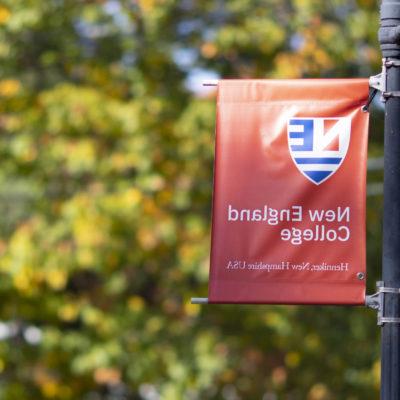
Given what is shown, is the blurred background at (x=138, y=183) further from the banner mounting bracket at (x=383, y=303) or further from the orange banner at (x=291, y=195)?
the banner mounting bracket at (x=383, y=303)

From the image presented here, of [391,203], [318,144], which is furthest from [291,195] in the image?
[391,203]

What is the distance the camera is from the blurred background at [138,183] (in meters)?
15.2

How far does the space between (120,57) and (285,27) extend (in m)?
2.25

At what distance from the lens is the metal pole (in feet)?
22.2

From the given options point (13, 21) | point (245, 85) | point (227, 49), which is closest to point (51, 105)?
point (13, 21)

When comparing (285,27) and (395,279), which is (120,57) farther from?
(395,279)

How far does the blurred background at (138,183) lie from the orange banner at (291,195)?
25.3 feet

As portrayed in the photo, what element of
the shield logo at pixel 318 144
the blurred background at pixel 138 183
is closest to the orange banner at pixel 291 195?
the shield logo at pixel 318 144

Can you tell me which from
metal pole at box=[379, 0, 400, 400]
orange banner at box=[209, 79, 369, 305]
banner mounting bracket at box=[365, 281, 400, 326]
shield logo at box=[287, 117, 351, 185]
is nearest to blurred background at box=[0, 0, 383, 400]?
orange banner at box=[209, 79, 369, 305]

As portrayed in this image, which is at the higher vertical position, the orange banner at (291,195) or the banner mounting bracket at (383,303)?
the orange banner at (291,195)

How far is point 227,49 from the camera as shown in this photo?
15.7m

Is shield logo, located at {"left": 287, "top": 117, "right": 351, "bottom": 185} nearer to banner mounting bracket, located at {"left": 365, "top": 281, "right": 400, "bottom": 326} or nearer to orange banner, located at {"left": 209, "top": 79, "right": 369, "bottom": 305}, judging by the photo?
orange banner, located at {"left": 209, "top": 79, "right": 369, "bottom": 305}

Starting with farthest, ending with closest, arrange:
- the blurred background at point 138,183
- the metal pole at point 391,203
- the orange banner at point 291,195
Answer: the blurred background at point 138,183, the orange banner at point 291,195, the metal pole at point 391,203

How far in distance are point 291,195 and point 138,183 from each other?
26.9ft
